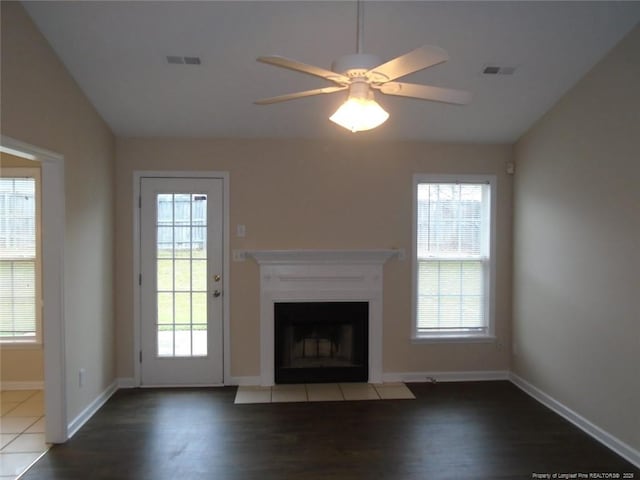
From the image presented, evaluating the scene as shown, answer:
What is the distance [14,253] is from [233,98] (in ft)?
9.02

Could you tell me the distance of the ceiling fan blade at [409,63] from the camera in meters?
1.68

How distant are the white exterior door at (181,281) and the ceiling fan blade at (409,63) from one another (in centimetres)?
271

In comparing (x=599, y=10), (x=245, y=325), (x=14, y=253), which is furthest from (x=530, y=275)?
(x=14, y=253)

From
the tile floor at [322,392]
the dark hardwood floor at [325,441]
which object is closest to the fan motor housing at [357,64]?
the dark hardwood floor at [325,441]

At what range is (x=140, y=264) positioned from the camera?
427 centimetres

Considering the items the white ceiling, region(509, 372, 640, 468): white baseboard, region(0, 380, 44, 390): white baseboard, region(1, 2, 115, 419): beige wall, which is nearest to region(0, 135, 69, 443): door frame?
region(1, 2, 115, 419): beige wall

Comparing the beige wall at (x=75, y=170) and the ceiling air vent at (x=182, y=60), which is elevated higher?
the ceiling air vent at (x=182, y=60)

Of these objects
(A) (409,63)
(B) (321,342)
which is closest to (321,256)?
(B) (321,342)

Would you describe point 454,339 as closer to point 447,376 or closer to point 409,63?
point 447,376

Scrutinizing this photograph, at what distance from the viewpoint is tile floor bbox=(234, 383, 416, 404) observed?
399 cm

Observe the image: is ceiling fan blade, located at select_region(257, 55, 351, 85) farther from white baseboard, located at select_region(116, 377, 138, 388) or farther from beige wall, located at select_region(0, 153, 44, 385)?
white baseboard, located at select_region(116, 377, 138, 388)

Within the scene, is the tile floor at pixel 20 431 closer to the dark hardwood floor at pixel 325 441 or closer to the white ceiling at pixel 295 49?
the dark hardwood floor at pixel 325 441

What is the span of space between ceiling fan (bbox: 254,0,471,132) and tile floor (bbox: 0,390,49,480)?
9.79 feet

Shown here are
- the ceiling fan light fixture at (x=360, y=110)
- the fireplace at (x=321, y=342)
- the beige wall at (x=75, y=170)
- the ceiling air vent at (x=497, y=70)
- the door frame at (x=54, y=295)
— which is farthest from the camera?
the fireplace at (x=321, y=342)
